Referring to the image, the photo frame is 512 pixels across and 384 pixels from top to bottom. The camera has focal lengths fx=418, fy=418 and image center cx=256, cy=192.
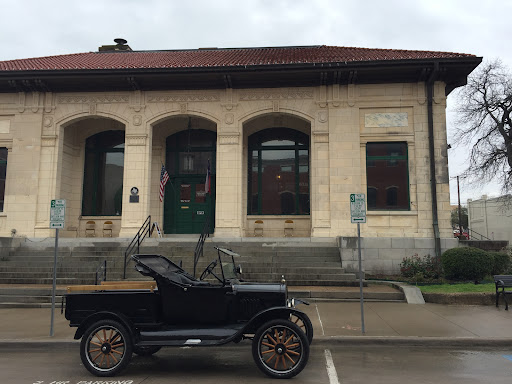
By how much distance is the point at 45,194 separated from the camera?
17.1 meters

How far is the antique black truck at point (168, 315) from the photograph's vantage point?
Answer: 5641 millimetres

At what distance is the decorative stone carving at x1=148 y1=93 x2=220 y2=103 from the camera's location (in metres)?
17.4

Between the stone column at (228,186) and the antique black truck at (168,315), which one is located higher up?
the stone column at (228,186)

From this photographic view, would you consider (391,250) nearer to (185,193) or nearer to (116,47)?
(185,193)

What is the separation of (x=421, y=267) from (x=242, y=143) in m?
8.58

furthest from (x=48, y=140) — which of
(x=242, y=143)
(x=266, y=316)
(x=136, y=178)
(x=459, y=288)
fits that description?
(x=459, y=288)

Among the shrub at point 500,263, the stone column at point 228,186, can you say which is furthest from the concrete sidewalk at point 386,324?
the stone column at point 228,186

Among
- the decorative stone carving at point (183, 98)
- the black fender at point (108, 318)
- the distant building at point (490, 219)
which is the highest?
the decorative stone carving at point (183, 98)

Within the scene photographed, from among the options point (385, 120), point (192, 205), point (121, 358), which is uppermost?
point (385, 120)

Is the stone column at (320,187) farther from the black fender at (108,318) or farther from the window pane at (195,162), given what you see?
the black fender at (108,318)

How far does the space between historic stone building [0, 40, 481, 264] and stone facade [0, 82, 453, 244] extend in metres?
0.04

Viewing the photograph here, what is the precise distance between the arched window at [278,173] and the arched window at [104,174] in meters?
6.15

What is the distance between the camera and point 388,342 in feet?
23.7

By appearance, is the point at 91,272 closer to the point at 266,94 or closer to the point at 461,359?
the point at 266,94
